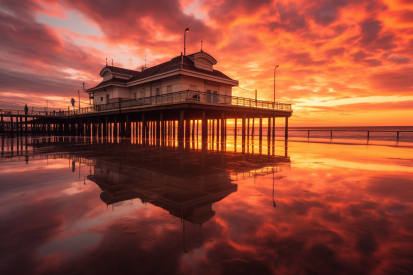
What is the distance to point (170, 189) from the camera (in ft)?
16.3

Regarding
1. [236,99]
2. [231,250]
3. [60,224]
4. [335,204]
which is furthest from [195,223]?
[236,99]

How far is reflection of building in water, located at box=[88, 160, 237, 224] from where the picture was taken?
12.5 feet

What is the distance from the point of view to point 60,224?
321 cm

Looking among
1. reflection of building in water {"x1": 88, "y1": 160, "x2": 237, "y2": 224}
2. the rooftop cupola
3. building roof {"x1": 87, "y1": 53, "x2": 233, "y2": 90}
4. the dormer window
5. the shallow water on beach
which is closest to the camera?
the shallow water on beach

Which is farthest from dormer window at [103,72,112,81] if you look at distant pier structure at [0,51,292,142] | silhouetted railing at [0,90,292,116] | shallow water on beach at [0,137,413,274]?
shallow water on beach at [0,137,413,274]

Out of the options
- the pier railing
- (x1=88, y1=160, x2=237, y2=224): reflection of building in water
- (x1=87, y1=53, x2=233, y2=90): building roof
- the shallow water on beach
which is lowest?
the shallow water on beach

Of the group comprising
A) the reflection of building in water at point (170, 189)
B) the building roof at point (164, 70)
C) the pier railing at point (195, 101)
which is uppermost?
the building roof at point (164, 70)

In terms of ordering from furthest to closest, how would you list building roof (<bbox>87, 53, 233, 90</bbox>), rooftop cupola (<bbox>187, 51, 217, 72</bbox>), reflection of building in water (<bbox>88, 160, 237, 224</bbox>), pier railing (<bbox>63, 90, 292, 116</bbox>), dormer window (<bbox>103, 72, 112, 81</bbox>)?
1. dormer window (<bbox>103, 72, 112, 81</bbox>)
2. rooftop cupola (<bbox>187, 51, 217, 72</bbox>)
3. building roof (<bbox>87, 53, 233, 90</bbox>)
4. pier railing (<bbox>63, 90, 292, 116</bbox>)
5. reflection of building in water (<bbox>88, 160, 237, 224</bbox>)

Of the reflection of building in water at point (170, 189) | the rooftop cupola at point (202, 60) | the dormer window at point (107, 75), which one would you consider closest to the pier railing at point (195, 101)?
the rooftop cupola at point (202, 60)

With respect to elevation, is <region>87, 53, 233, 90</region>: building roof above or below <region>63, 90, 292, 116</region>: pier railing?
above

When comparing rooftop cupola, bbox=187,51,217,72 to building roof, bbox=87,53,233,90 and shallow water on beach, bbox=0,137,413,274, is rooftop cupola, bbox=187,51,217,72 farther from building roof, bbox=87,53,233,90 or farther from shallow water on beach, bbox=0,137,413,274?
shallow water on beach, bbox=0,137,413,274

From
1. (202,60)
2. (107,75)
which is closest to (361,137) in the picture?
(202,60)

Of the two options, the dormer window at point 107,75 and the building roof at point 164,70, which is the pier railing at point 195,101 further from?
the dormer window at point 107,75

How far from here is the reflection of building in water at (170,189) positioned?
3.81 metres
